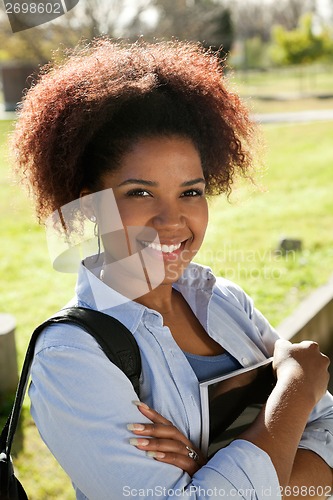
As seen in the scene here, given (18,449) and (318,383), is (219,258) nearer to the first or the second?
(18,449)

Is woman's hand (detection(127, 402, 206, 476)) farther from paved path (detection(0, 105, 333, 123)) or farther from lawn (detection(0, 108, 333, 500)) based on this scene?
paved path (detection(0, 105, 333, 123))

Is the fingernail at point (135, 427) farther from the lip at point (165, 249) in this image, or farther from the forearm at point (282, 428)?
the lip at point (165, 249)

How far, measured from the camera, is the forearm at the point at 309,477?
1.72 m

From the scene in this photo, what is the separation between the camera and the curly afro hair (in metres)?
1.78

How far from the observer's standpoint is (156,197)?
176 centimetres

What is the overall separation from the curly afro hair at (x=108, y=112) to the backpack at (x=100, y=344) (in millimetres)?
385

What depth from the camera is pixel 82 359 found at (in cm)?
153

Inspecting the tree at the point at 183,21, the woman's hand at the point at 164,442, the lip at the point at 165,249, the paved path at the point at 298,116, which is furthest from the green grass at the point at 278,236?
the tree at the point at 183,21

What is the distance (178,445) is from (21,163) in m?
0.86

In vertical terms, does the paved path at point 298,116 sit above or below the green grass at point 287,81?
below

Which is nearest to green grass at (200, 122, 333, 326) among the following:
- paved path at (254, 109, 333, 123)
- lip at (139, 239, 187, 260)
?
lip at (139, 239, 187, 260)

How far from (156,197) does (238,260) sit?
5.43 m

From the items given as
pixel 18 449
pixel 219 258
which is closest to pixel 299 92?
pixel 219 258

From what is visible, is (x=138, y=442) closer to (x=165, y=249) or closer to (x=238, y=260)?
(x=165, y=249)
